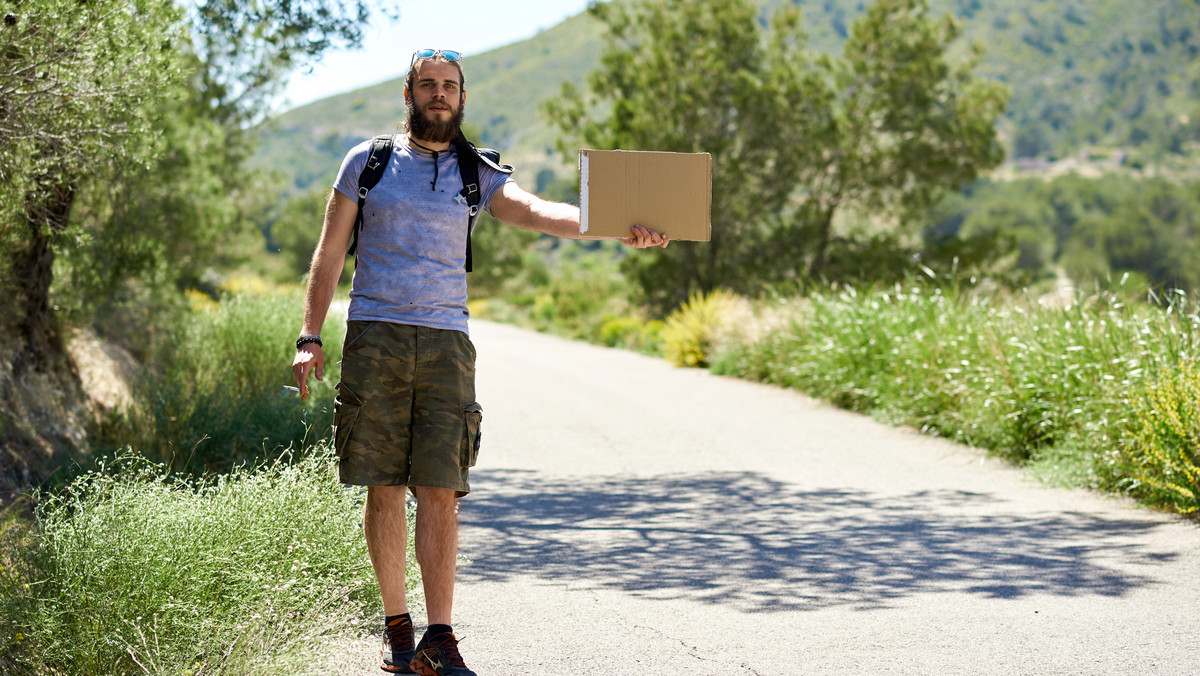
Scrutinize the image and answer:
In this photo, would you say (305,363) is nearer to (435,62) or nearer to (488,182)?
(488,182)

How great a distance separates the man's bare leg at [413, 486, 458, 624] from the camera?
3.97 meters

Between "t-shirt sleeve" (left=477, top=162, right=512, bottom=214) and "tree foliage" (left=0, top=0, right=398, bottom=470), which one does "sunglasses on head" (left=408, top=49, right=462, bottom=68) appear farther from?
"tree foliage" (left=0, top=0, right=398, bottom=470)

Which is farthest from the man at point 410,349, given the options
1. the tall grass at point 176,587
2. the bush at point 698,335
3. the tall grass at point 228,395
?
the bush at point 698,335

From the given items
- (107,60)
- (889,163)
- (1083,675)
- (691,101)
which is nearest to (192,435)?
(107,60)

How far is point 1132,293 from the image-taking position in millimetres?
9789

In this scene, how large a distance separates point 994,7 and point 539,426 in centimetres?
16435

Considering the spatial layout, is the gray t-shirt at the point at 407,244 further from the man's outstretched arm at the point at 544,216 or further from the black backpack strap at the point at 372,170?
the man's outstretched arm at the point at 544,216

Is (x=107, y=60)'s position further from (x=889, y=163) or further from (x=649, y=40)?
(x=889, y=163)

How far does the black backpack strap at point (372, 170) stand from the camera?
3955 mm

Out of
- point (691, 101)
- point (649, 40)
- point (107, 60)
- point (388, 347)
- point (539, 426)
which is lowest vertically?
point (539, 426)

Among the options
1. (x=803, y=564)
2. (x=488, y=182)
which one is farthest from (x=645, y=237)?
(x=803, y=564)

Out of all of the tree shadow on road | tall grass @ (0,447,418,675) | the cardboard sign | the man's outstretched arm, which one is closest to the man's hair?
the man's outstretched arm

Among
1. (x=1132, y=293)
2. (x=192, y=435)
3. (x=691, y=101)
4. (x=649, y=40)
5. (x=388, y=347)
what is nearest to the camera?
(x=388, y=347)

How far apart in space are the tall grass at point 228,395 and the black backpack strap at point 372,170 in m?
1.67
